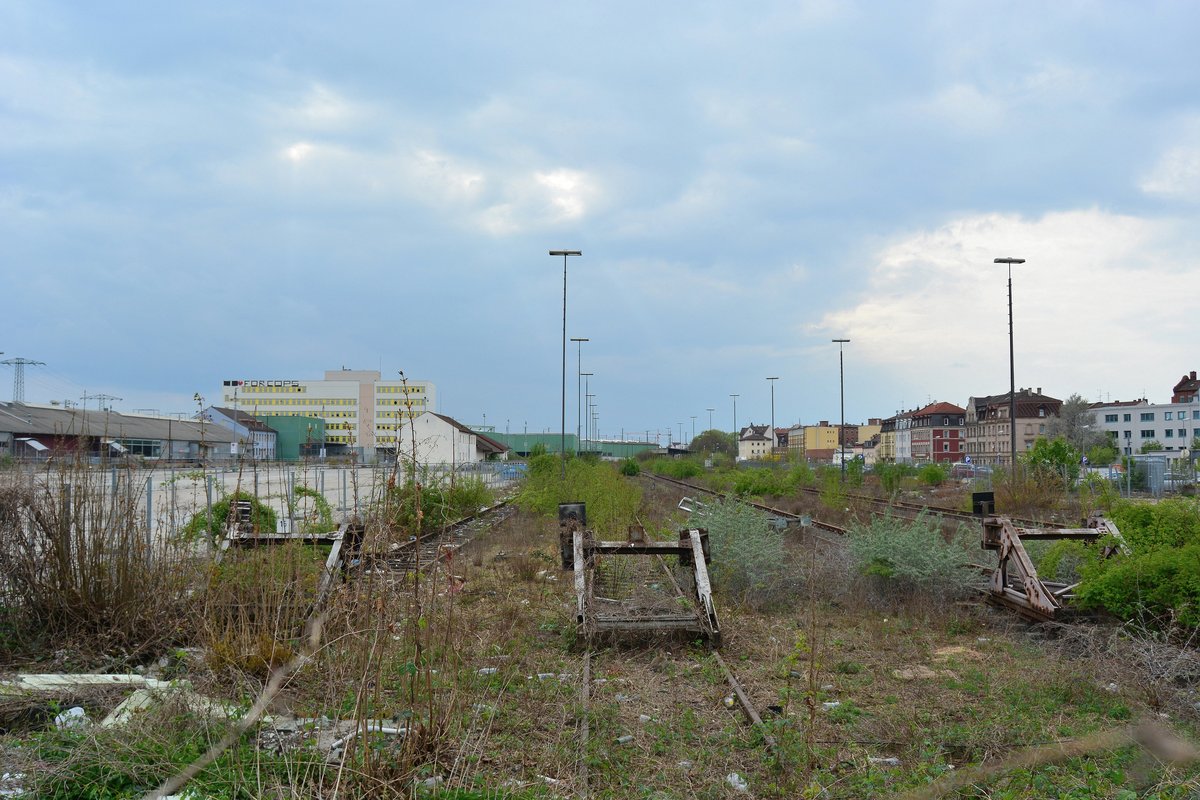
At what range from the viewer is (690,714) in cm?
629

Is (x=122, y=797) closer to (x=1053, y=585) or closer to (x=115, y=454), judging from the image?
(x=115, y=454)

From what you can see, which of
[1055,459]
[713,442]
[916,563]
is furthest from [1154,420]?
[916,563]

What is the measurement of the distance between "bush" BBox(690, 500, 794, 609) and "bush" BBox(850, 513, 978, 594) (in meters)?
1.17

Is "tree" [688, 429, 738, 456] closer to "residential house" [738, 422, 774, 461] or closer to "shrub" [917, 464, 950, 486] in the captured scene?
"residential house" [738, 422, 774, 461]

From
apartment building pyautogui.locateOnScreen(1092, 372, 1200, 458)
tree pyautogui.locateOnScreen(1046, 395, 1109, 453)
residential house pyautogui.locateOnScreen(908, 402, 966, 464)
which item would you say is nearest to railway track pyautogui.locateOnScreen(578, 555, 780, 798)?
tree pyautogui.locateOnScreen(1046, 395, 1109, 453)

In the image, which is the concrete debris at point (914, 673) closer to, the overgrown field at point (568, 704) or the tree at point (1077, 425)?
Result: the overgrown field at point (568, 704)

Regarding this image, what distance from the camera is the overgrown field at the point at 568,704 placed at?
4.57 metres

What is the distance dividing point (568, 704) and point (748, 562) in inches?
215

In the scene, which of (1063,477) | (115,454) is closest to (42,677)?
(115,454)

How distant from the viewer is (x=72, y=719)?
5.54m

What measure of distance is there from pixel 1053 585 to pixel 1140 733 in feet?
34.6

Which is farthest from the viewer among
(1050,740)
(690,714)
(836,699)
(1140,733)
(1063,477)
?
(1063,477)

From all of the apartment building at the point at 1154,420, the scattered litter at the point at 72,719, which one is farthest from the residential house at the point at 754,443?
the scattered litter at the point at 72,719

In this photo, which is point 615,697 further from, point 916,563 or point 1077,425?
point 1077,425
